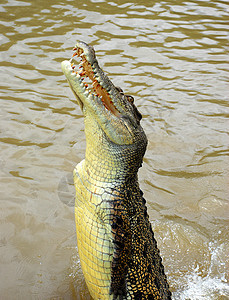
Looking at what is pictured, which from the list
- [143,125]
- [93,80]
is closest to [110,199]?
[93,80]

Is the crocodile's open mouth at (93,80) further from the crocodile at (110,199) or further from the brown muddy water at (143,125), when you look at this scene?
the brown muddy water at (143,125)

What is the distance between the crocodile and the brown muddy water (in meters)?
0.74

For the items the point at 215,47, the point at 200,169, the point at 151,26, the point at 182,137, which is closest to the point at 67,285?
the point at 200,169

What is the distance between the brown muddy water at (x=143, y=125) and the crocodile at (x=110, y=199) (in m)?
0.74

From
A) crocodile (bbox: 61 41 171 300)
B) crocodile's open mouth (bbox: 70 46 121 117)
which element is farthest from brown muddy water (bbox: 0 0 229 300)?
crocodile's open mouth (bbox: 70 46 121 117)

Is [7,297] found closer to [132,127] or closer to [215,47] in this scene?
[132,127]

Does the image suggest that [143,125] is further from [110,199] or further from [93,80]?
[110,199]

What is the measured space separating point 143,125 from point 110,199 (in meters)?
3.60

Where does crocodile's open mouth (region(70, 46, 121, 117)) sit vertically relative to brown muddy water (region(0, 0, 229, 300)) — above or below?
above

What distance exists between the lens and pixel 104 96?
120 inches

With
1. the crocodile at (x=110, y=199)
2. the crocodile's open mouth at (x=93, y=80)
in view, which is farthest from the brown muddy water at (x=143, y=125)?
the crocodile's open mouth at (x=93, y=80)

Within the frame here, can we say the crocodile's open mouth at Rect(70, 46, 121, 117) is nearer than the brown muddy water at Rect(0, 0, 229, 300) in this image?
Yes

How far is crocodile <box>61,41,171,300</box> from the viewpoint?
9.22 feet

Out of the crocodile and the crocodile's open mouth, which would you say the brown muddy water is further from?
the crocodile's open mouth
